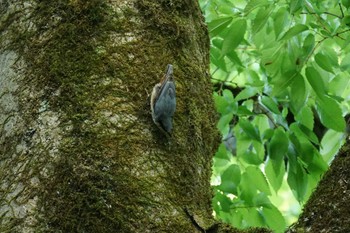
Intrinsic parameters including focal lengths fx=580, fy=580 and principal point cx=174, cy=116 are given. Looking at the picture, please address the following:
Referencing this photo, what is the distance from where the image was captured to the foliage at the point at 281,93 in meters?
2.57

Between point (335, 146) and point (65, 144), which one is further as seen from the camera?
point (335, 146)

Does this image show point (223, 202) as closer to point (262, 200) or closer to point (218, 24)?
point (262, 200)

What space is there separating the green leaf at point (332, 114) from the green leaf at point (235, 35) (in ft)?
→ 1.54

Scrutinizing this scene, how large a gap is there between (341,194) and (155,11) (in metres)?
0.91

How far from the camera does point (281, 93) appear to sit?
3082 millimetres

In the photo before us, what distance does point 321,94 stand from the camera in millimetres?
2535

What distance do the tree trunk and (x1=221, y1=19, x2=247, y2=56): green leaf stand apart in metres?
0.54

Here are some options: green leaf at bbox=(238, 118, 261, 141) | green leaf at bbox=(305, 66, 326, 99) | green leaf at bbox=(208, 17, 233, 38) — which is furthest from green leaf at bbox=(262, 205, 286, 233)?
green leaf at bbox=(208, 17, 233, 38)

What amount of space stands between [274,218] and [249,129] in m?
0.52

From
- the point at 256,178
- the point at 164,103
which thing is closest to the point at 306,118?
the point at 256,178

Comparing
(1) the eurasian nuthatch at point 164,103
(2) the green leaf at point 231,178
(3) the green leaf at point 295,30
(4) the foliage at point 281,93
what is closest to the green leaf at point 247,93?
(4) the foliage at point 281,93

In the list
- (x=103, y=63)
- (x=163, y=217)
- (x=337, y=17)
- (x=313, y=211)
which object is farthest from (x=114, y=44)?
(x=337, y=17)

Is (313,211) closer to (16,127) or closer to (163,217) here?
(163,217)

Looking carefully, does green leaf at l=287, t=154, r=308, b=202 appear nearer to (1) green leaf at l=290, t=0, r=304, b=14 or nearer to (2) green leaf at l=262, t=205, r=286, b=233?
(2) green leaf at l=262, t=205, r=286, b=233
